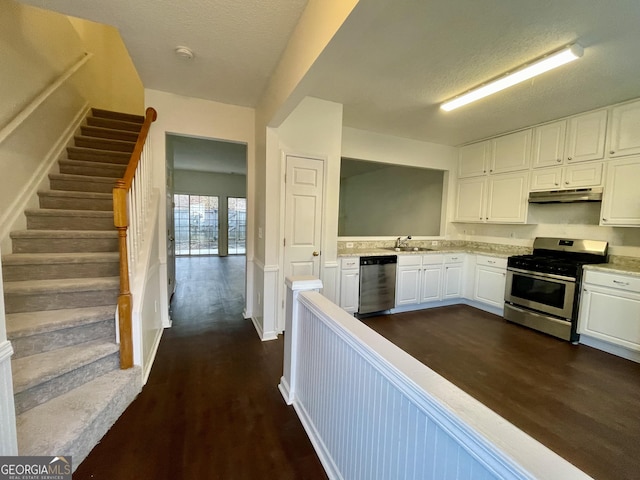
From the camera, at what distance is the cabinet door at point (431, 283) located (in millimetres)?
4075

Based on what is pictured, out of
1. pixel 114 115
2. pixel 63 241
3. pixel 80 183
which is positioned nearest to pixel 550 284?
pixel 63 241

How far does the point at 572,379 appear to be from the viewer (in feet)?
7.82

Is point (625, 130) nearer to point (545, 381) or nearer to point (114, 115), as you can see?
point (545, 381)

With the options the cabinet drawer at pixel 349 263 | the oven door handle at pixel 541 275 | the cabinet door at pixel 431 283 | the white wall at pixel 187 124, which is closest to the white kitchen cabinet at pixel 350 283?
the cabinet drawer at pixel 349 263

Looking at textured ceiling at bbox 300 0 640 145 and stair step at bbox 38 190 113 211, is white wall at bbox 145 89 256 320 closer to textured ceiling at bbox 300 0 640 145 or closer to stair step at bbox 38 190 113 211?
stair step at bbox 38 190 113 211

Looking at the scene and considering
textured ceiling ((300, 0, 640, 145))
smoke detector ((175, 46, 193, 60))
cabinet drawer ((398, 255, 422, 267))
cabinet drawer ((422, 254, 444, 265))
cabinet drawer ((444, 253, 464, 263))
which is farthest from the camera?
cabinet drawer ((444, 253, 464, 263))

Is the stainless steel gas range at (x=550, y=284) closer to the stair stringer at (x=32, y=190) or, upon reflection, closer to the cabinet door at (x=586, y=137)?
the cabinet door at (x=586, y=137)

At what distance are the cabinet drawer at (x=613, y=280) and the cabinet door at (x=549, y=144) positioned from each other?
147 cm

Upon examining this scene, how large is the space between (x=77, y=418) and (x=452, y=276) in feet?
14.6

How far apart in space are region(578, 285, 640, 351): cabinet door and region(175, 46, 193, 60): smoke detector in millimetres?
4625

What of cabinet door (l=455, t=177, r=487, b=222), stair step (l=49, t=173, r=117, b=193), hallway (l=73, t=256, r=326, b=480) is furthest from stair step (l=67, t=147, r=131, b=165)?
cabinet door (l=455, t=177, r=487, b=222)

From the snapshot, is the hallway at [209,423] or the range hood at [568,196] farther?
the range hood at [568,196]

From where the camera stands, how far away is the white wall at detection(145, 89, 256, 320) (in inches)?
120

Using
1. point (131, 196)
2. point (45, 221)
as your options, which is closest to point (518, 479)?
point (131, 196)
